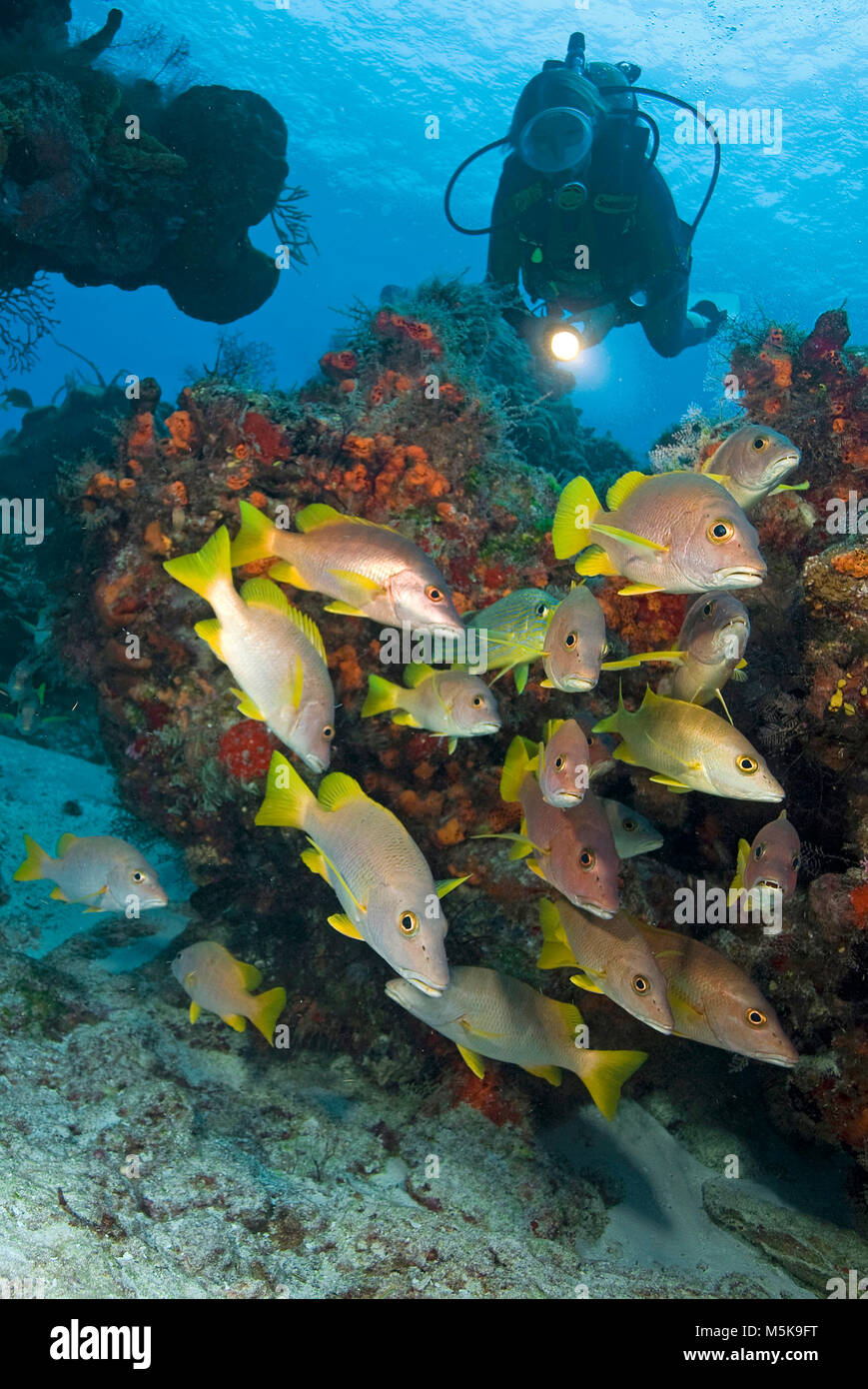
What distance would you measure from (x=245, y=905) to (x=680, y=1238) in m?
3.71

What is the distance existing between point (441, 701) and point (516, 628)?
51cm

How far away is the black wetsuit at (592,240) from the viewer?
30.7 feet

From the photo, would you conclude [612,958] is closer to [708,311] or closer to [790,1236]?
[790,1236]

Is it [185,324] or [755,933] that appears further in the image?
[185,324]

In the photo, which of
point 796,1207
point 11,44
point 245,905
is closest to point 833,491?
point 796,1207

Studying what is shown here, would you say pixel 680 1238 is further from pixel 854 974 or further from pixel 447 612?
pixel 447 612

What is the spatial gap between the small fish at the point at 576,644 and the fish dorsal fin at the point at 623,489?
396 millimetres

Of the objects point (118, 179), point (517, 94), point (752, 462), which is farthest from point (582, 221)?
point (517, 94)

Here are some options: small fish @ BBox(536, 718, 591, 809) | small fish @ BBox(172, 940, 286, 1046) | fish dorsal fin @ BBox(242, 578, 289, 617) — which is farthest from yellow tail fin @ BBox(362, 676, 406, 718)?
small fish @ BBox(172, 940, 286, 1046)

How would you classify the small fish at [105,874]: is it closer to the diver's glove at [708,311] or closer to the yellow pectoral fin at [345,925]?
the yellow pectoral fin at [345,925]

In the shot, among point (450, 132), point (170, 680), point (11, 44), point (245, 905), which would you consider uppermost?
point (450, 132)

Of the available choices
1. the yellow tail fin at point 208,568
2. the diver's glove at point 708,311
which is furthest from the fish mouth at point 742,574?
the diver's glove at point 708,311

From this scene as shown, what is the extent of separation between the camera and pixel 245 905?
5680mm

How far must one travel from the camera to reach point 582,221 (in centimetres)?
935
